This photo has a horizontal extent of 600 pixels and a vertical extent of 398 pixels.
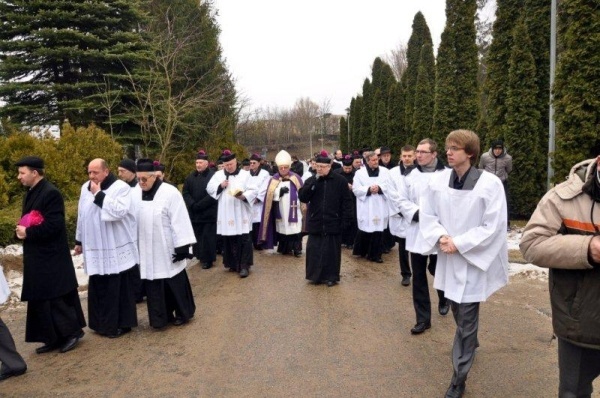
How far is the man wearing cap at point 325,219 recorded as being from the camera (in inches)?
300

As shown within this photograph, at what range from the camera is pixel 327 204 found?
25.1ft

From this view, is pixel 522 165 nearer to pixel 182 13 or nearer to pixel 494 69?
pixel 494 69

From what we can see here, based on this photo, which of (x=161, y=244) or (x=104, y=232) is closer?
(x=104, y=232)

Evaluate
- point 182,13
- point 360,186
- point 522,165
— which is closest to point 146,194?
point 360,186

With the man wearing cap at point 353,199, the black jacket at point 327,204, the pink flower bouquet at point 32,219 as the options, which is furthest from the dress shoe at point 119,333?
the man wearing cap at point 353,199

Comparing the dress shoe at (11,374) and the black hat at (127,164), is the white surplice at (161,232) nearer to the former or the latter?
the black hat at (127,164)

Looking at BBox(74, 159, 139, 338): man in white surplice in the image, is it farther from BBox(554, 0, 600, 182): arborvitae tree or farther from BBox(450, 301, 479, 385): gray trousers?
BBox(554, 0, 600, 182): arborvitae tree

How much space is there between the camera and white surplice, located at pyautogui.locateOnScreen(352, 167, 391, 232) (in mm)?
9266

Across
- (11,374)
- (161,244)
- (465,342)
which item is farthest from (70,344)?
(465,342)

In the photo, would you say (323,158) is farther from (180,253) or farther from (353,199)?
(353,199)

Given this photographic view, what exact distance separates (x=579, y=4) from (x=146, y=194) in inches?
353

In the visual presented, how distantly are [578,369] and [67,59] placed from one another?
1955cm

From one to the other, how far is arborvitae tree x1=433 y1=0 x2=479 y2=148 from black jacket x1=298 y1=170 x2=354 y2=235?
972cm

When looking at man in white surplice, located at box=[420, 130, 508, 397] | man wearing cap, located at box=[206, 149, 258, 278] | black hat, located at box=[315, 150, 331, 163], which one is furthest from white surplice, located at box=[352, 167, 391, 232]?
man in white surplice, located at box=[420, 130, 508, 397]
